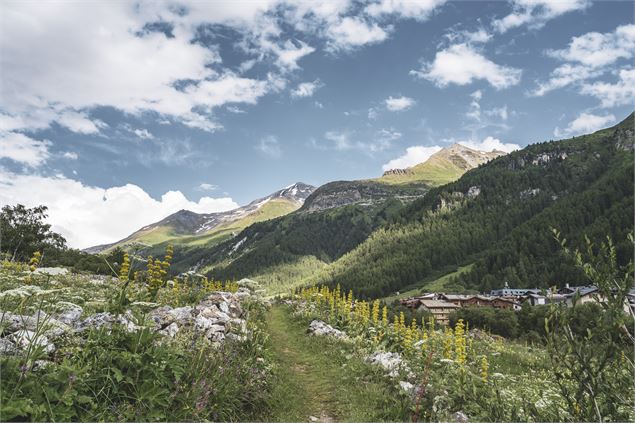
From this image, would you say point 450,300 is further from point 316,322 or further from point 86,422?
point 86,422

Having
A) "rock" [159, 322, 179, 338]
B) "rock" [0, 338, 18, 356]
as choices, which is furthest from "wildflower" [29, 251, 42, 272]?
"rock" [159, 322, 179, 338]

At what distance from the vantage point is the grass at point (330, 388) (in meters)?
9.68

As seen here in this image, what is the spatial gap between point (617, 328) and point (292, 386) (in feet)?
30.6

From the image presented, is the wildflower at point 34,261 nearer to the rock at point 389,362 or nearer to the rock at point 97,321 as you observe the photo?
the rock at point 97,321

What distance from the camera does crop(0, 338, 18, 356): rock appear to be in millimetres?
6105

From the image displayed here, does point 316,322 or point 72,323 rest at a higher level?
point 72,323

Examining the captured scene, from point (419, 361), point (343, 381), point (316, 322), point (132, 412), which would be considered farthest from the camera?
point (316, 322)

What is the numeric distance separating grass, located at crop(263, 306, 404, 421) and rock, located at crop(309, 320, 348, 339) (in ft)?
5.83

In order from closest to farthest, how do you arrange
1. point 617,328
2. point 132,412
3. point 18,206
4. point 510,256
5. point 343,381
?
point 617,328 < point 132,412 < point 343,381 < point 18,206 < point 510,256

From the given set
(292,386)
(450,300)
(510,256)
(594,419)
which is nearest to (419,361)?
(292,386)

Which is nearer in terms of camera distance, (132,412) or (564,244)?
(564,244)

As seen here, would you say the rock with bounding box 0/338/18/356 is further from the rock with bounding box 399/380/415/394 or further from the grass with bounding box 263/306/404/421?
the rock with bounding box 399/380/415/394

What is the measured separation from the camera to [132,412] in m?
6.13

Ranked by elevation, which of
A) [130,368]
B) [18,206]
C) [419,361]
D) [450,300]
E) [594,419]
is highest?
[18,206]
